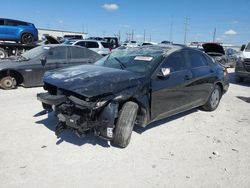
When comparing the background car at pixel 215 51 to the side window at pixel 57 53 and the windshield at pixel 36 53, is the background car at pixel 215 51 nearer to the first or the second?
the side window at pixel 57 53

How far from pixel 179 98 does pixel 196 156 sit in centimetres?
Result: 145

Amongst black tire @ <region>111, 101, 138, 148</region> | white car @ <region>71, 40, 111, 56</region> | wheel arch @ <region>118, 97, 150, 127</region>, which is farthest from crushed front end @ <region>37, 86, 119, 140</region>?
white car @ <region>71, 40, 111, 56</region>

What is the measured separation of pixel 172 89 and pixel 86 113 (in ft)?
6.14

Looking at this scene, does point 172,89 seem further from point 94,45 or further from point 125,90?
point 94,45

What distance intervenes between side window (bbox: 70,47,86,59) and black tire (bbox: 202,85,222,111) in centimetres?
492

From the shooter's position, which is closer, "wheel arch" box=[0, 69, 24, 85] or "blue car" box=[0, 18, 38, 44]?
"wheel arch" box=[0, 69, 24, 85]

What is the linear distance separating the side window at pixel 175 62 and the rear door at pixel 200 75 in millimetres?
264

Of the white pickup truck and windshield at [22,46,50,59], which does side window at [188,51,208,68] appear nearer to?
windshield at [22,46,50,59]

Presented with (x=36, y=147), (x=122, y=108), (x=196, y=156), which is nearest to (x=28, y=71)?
(x=36, y=147)

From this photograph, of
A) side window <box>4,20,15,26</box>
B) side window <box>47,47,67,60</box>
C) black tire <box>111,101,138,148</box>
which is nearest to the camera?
black tire <box>111,101,138,148</box>

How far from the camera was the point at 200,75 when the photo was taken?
5828 mm

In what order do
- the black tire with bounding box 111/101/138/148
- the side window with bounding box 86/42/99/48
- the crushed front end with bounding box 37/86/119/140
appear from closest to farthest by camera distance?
1. the crushed front end with bounding box 37/86/119/140
2. the black tire with bounding box 111/101/138/148
3. the side window with bounding box 86/42/99/48

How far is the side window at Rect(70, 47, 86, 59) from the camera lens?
9.28 m

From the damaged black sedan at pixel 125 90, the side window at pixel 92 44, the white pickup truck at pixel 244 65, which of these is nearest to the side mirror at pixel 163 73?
the damaged black sedan at pixel 125 90
